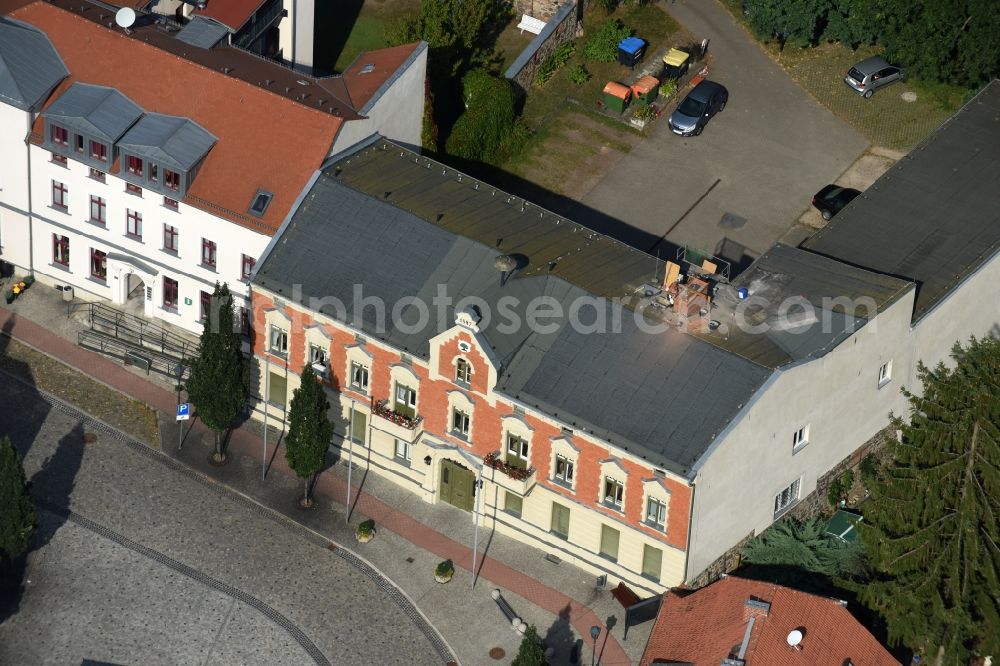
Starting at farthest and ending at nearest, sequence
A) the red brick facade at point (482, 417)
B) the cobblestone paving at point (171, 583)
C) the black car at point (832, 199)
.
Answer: the black car at point (832, 199) < the cobblestone paving at point (171, 583) < the red brick facade at point (482, 417)

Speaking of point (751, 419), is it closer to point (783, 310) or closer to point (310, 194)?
point (783, 310)

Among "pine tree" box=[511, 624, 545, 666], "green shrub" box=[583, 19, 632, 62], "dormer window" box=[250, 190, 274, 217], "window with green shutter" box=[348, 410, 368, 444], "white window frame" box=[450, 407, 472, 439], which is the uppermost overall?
"green shrub" box=[583, 19, 632, 62]

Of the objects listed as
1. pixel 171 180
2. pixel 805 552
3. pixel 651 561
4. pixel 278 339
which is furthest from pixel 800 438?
pixel 171 180

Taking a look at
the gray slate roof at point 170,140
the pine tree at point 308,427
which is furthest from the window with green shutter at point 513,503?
the gray slate roof at point 170,140

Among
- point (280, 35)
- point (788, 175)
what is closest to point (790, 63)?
point (788, 175)

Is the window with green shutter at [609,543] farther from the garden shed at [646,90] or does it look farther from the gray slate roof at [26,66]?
the gray slate roof at [26,66]

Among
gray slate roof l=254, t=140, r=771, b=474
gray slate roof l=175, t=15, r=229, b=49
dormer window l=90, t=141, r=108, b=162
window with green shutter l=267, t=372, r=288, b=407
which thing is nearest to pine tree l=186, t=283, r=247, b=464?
window with green shutter l=267, t=372, r=288, b=407

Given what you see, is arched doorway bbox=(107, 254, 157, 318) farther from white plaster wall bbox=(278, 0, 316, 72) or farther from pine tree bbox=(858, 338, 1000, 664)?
pine tree bbox=(858, 338, 1000, 664)
